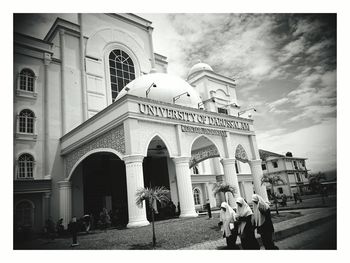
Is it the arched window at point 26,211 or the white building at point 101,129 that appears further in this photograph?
the arched window at point 26,211

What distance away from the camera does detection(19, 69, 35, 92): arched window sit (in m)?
15.9

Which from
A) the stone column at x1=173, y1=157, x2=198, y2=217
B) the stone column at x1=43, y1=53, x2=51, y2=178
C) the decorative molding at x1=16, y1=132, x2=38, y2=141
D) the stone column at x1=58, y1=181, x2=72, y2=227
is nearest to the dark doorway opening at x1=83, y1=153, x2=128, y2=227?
the stone column at x1=58, y1=181, x2=72, y2=227

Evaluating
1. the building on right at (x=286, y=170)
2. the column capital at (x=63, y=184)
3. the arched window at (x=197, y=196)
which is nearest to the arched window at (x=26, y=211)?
the column capital at (x=63, y=184)

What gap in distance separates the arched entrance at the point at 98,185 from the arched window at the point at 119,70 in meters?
5.26

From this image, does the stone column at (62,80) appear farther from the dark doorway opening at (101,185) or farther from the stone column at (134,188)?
the stone column at (134,188)

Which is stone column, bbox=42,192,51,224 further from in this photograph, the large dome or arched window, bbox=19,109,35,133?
the large dome

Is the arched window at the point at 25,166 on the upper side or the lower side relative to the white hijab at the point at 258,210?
upper

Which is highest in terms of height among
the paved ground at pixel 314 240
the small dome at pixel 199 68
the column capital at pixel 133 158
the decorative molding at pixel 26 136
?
the small dome at pixel 199 68

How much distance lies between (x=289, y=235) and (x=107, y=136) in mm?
8418

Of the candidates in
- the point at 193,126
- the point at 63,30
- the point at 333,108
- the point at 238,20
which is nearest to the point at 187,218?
the point at 193,126

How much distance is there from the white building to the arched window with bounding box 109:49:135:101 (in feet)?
0.25

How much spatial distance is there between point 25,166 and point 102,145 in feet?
17.4

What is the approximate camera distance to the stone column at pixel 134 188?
1051 cm

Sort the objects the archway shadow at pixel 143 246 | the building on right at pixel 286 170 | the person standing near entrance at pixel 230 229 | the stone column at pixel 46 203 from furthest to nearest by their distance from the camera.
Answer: the building on right at pixel 286 170 → the stone column at pixel 46 203 → the archway shadow at pixel 143 246 → the person standing near entrance at pixel 230 229
